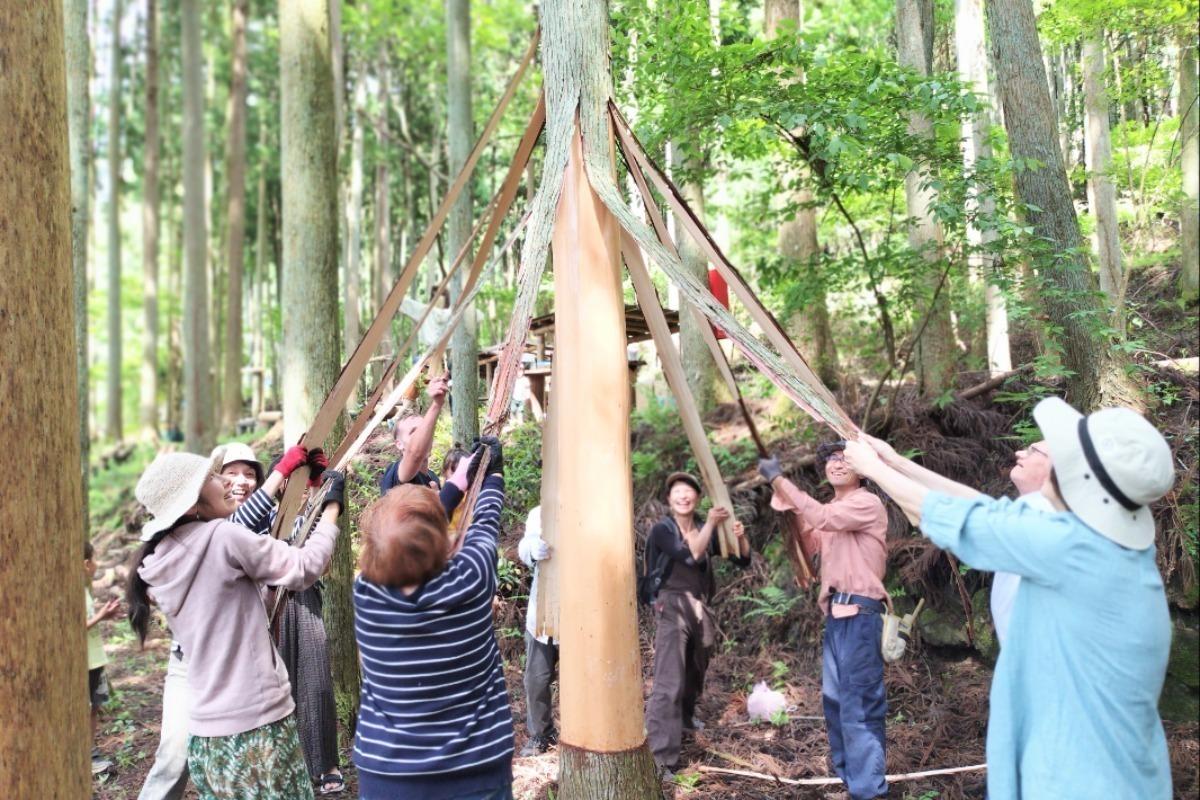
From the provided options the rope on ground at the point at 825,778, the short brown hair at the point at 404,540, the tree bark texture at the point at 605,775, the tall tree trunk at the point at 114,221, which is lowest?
the rope on ground at the point at 825,778

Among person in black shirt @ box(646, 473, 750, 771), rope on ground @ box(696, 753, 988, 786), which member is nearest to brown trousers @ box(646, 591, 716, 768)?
person in black shirt @ box(646, 473, 750, 771)

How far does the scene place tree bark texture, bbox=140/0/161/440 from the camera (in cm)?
1695

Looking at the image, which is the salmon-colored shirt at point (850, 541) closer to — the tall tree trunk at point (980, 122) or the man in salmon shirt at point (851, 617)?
the man in salmon shirt at point (851, 617)

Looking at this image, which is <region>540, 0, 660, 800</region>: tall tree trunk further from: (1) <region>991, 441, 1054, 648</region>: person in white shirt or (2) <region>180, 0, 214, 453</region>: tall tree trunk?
(2) <region>180, 0, 214, 453</region>: tall tree trunk

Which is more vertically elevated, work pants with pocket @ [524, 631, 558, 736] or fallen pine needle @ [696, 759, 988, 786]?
work pants with pocket @ [524, 631, 558, 736]

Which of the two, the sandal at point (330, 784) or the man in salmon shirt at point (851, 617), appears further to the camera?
the sandal at point (330, 784)

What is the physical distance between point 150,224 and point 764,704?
57.5 feet

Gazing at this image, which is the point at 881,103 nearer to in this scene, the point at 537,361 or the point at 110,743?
the point at 537,361

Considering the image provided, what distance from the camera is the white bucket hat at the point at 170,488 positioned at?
10.1 feet

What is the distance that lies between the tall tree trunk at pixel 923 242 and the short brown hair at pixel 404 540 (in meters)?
5.95

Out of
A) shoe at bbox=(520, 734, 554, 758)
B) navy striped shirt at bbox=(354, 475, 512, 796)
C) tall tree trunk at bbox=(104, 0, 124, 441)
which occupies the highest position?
tall tree trunk at bbox=(104, 0, 124, 441)

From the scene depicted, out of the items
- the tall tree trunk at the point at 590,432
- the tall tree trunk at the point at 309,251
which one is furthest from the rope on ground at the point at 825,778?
the tall tree trunk at the point at 309,251

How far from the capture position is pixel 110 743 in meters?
5.97

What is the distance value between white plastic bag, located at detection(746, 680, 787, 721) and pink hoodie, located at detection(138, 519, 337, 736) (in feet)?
12.6
